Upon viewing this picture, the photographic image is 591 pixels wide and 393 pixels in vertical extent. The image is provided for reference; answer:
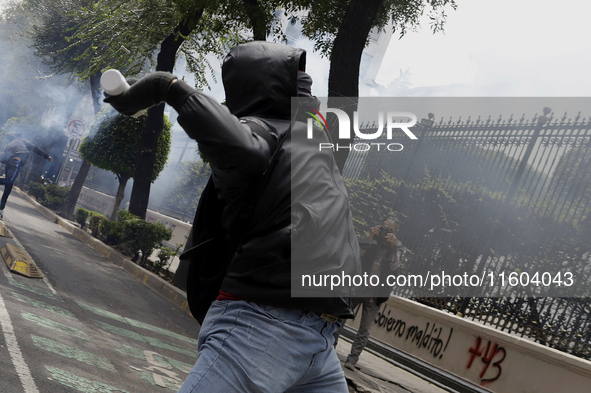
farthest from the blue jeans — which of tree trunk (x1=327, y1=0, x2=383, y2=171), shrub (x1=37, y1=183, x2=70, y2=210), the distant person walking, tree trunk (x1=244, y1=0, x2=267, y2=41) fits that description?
shrub (x1=37, y1=183, x2=70, y2=210)

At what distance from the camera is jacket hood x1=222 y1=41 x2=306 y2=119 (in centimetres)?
162

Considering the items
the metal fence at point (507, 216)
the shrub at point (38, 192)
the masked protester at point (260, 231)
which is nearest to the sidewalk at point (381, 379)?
the metal fence at point (507, 216)

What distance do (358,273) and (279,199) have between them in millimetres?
350

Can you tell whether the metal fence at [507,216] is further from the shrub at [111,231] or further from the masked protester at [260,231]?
the masked protester at [260,231]

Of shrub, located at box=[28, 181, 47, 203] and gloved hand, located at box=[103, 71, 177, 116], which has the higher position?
gloved hand, located at box=[103, 71, 177, 116]

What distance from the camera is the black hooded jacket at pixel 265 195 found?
136cm

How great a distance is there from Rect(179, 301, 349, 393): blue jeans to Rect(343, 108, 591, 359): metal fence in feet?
22.1

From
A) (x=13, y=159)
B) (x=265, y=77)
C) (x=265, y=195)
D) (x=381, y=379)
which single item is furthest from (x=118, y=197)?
(x=265, y=195)

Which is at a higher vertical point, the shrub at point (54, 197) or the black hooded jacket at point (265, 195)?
the black hooded jacket at point (265, 195)

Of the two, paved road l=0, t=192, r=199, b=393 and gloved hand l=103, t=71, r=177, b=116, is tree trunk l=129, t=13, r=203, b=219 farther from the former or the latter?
gloved hand l=103, t=71, r=177, b=116

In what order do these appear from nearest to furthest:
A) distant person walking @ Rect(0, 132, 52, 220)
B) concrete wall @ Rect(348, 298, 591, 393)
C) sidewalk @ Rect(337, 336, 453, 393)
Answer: sidewalk @ Rect(337, 336, 453, 393), concrete wall @ Rect(348, 298, 591, 393), distant person walking @ Rect(0, 132, 52, 220)

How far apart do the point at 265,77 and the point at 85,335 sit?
426 cm

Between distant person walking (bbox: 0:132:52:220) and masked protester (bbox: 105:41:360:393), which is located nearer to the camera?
masked protester (bbox: 105:41:360:393)

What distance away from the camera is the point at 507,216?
9.03m
